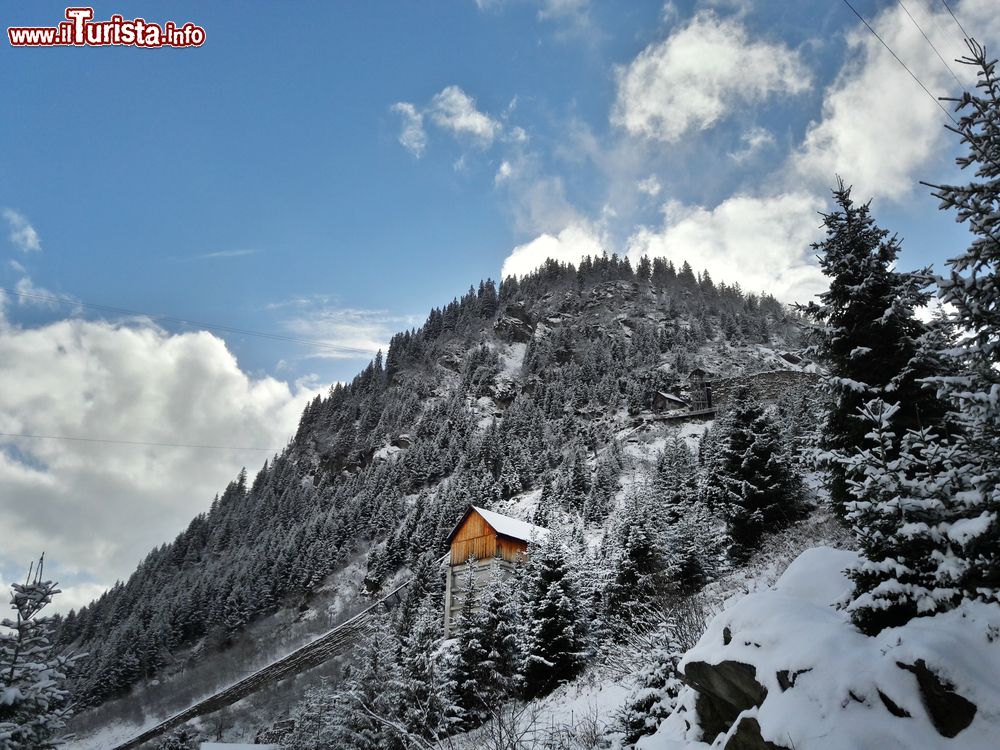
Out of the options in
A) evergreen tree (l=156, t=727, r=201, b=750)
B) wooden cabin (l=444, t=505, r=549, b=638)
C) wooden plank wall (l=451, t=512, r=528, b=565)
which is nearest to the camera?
evergreen tree (l=156, t=727, r=201, b=750)

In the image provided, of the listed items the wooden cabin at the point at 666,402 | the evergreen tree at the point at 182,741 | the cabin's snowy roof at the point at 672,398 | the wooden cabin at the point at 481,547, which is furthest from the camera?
the cabin's snowy roof at the point at 672,398

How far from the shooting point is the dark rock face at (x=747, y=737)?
6046 millimetres

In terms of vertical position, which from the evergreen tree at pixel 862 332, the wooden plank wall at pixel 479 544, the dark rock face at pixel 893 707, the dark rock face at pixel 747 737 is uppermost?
the evergreen tree at pixel 862 332

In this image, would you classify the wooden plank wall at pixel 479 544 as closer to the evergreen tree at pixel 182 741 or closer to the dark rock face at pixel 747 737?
the evergreen tree at pixel 182 741

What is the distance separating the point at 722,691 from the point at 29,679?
16295 millimetres

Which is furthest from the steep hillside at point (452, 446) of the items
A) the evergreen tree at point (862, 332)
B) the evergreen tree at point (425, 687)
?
the evergreen tree at point (425, 687)

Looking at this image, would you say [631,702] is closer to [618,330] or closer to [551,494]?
[551,494]

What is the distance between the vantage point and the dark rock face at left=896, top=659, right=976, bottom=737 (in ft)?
16.8

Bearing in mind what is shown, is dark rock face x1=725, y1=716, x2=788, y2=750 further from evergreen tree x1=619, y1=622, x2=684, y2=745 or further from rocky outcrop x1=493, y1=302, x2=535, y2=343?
rocky outcrop x1=493, y1=302, x2=535, y2=343

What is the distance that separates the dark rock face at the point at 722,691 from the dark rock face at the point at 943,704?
1.61 metres

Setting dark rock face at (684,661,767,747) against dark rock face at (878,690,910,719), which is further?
dark rock face at (684,661,767,747)

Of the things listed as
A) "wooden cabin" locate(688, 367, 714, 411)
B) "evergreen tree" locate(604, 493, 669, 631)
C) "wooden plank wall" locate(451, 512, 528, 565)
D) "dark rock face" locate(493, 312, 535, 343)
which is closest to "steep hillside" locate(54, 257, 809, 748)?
"dark rock face" locate(493, 312, 535, 343)

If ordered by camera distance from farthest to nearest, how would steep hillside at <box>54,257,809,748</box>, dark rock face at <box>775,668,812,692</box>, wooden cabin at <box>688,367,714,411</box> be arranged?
wooden cabin at <box>688,367,714,411</box> → steep hillside at <box>54,257,809,748</box> → dark rock face at <box>775,668,812,692</box>

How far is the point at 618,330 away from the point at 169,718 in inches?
4522
